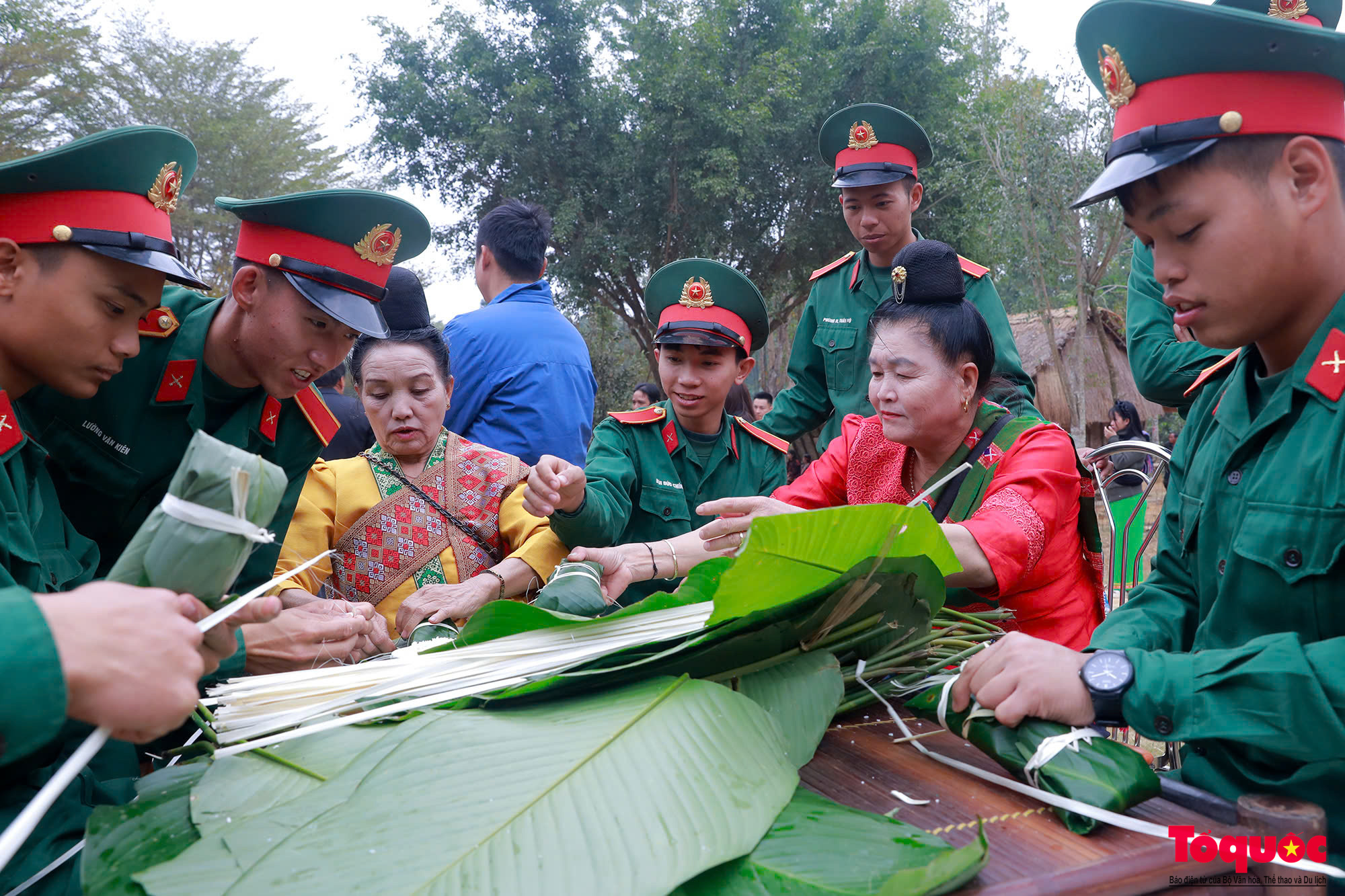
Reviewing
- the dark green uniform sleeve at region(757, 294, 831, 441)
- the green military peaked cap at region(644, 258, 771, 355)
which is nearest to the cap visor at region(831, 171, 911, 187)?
the dark green uniform sleeve at region(757, 294, 831, 441)

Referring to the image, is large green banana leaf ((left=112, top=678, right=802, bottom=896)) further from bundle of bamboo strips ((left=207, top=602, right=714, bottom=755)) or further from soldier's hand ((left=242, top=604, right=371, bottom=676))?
soldier's hand ((left=242, top=604, right=371, bottom=676))

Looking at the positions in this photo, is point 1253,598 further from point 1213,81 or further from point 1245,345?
point 1213,81

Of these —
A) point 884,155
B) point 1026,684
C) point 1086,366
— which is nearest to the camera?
point 1026,684

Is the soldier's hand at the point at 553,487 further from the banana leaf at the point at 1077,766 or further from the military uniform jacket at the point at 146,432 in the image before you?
the banana leaf at the point at 1077,766

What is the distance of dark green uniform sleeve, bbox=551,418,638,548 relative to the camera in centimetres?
247

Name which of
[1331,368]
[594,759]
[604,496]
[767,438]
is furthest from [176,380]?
[1331,368]

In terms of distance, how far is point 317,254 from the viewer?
2.11 m

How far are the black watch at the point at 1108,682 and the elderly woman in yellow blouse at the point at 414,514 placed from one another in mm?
1454

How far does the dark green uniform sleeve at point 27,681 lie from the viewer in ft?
2.75

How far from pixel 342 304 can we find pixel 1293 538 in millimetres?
1851

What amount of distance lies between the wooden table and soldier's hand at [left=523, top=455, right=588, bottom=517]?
3.77ft

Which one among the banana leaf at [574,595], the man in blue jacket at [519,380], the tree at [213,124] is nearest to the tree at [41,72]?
the tree at [213,124]

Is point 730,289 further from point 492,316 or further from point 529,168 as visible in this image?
point 529,168

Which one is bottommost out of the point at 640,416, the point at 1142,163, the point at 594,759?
the point at 594,759
